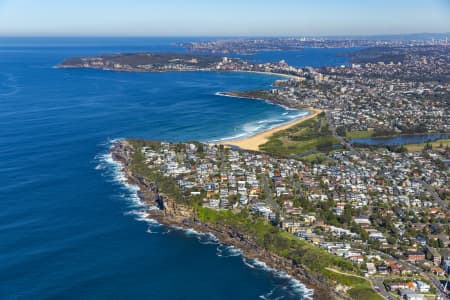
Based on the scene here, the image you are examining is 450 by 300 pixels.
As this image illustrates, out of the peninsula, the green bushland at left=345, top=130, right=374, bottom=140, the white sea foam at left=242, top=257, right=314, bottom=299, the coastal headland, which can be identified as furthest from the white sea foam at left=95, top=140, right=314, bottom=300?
the green bushland at left=345, top=130, right=374, bottom=140

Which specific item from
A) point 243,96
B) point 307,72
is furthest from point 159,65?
point 243,96

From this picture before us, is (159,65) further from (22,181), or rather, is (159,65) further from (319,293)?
(319,293)

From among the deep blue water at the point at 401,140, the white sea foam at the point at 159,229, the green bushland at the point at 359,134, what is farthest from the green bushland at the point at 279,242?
the green bushland at the point at 359,134

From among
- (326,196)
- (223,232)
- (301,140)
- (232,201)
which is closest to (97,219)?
(223,232)

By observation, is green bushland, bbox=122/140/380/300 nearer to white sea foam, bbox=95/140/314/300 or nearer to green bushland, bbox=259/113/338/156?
white sea foam, bbox=95/140/314/300

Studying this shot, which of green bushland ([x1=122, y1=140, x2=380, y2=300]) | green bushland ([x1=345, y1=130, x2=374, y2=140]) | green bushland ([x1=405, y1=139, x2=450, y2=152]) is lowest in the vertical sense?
green bushland ([x1=122, y1=140, x2=380, y2=300])

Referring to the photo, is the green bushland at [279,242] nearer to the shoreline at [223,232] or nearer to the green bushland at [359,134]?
the shoreline at [223,232]

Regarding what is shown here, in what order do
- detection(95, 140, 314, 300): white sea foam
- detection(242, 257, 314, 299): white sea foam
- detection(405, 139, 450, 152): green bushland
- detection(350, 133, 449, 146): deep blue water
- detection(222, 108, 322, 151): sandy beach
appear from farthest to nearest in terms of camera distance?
detection(350, 133, 449, 146): deep blue water < detection(405, 139, 450, 152): green bushland < detection(222, 108, 322, 151): sandy beach < detection(95, 140, 314, 300): white sea foam < detection(242, 257, 314, 299): white sea foam
